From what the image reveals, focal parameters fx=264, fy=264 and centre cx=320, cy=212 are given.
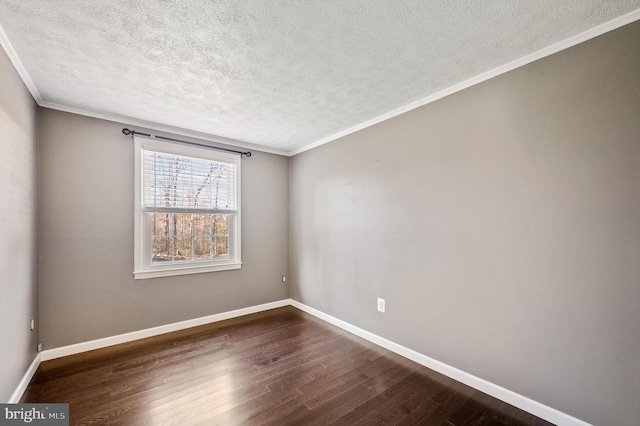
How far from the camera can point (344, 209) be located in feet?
11.1

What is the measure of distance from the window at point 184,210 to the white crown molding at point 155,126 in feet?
0.53

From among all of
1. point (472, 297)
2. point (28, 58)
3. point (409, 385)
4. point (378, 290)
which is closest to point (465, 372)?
point (409, 385)

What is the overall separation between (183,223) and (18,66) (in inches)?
77.0

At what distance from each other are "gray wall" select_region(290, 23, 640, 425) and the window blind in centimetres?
206

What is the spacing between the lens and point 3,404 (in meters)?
1.68

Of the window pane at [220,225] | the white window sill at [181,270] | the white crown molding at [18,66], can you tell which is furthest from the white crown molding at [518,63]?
the white crown molding at [18,66]

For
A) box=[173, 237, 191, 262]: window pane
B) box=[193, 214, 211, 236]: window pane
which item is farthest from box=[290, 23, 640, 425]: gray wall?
box=[173, 237, 191, 262]: window pane

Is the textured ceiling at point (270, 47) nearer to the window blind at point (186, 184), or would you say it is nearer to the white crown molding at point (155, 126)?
the white crown molding at point (155, 126)

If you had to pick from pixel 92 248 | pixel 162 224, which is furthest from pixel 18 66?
pixel 162 224

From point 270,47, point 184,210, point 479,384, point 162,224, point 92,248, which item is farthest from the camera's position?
point 184,210

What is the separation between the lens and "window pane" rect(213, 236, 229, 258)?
12.1 ft

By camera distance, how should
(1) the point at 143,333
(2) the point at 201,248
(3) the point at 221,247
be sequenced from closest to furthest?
(1) the point at 143,333
(2) the point at 201,248
(3) the point at 221,247

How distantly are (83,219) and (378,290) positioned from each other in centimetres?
322

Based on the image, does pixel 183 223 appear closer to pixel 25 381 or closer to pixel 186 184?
pixel 186 184
